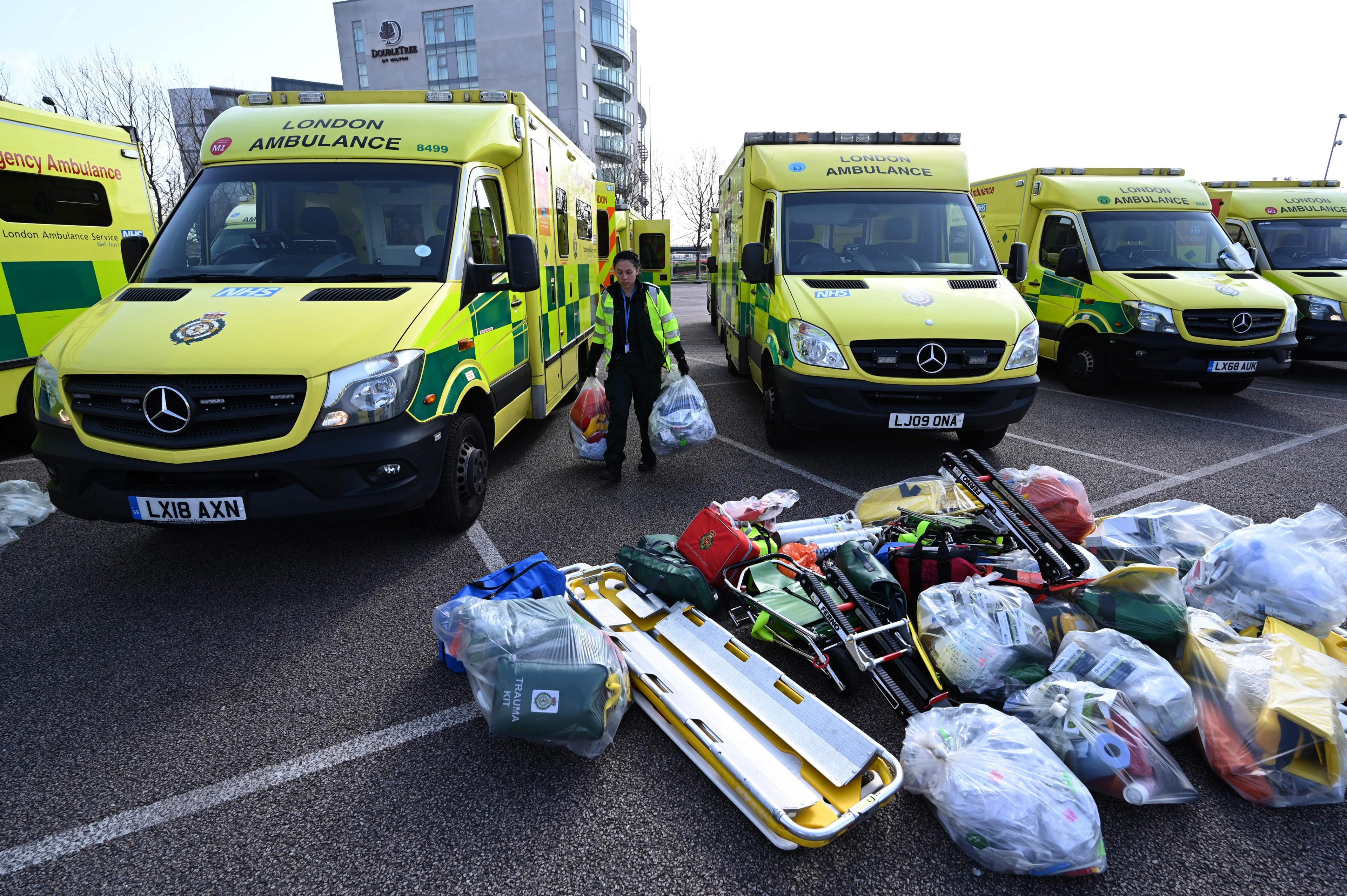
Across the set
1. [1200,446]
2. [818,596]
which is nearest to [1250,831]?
[818,596]

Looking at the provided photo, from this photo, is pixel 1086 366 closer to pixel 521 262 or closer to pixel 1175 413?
pixel 1175 413

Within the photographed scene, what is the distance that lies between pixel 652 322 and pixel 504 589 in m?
2.59

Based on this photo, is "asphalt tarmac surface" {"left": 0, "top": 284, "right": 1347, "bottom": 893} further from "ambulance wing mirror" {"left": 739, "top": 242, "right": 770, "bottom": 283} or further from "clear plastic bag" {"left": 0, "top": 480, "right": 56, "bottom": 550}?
"ambulance wing mirror" {"left": 739, "top": 242, "right": 770, "bottom": 283}

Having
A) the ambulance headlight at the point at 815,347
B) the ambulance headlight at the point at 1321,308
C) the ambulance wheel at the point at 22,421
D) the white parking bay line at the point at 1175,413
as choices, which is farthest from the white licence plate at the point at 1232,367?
the ambulance wheel at the point at 22,421

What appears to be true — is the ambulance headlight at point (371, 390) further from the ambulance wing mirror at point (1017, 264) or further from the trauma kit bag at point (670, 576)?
the ambulance wing mirror at point (1017, 264)

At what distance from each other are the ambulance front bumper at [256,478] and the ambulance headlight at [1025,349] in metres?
4.14

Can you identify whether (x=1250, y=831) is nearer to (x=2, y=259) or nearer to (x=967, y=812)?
(x=967, y=812)

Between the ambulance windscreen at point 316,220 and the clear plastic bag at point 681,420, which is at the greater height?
the ambulance windscreen at point 316,220

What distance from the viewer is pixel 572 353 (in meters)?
7.16

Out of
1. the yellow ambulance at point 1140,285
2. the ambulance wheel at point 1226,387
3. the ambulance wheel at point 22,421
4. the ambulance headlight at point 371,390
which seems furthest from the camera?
the ambulance wheel at point 1226,387

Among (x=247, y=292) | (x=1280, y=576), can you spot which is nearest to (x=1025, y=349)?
(x=1280, y=576)

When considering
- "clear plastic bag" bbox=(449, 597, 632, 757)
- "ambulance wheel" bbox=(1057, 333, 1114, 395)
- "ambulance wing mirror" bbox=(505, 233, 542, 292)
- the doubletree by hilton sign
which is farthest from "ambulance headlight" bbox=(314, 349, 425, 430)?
the doubletree by hilton sign

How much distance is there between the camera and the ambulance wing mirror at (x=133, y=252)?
425 cm

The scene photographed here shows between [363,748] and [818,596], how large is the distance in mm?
1796
